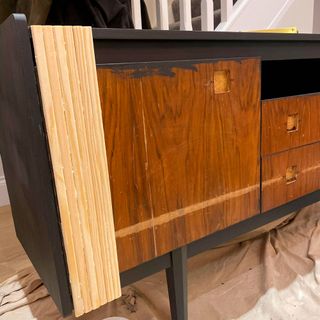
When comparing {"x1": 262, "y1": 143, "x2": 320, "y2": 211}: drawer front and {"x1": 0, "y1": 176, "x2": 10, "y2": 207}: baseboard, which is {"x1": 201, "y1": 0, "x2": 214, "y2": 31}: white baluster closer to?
{"x1": 262, "y1": 143, "x2": 320, "y2": 211}: drawer front

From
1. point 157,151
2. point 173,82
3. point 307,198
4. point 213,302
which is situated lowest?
point 213,302

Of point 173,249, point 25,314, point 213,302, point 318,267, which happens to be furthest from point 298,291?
point 25,314

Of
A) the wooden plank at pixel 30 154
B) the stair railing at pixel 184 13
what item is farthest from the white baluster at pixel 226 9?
the wooden plank at pixel 30 154

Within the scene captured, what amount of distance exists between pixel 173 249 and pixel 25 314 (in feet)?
1.53

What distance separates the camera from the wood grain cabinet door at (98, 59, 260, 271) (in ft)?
1.79

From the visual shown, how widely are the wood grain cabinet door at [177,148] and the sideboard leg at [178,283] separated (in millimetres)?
40

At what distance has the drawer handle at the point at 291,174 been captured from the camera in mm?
819

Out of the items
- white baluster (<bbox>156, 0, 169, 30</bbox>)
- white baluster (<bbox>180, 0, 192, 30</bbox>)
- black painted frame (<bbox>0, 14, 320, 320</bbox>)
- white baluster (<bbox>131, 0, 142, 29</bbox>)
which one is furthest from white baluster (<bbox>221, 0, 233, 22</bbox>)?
black painted frame (<bbox>0, 14, 320, 320</bbox>)

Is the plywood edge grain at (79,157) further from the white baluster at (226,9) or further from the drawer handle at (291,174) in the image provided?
the white baluster at (226,9)

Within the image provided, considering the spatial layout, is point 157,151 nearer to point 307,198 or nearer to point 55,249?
point 55,249

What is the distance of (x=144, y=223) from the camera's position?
595 millimetres

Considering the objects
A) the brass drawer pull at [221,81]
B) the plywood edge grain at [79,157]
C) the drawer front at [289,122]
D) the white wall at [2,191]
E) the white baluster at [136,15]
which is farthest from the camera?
the white wall at [2,191]

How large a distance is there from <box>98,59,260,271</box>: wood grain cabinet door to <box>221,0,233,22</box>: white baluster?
826mm

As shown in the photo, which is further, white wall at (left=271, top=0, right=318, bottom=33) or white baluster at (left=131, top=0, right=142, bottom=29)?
white wall at (left=271, top=0, right=318, bottom=33)
